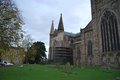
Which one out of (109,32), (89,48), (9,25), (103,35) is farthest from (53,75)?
(89,48)

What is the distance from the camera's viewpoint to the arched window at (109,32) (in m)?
49.2

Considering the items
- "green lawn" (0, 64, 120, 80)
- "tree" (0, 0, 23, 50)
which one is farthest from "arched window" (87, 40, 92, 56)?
"tree" (0, 0, 23, 50)

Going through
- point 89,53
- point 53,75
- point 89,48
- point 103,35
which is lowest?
point 53,75

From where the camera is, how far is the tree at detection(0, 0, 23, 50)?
28.7 meters

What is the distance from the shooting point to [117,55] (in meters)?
47.6

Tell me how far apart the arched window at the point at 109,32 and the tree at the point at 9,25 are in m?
28.1

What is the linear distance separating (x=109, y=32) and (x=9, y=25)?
101 feet

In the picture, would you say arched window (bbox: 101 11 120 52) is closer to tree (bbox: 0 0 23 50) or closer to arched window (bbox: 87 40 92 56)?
arched window (bbox: 87 40 92 56)

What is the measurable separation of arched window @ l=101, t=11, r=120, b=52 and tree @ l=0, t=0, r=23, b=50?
28135 mm

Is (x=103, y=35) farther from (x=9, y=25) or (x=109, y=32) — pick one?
(x=9, y=25)

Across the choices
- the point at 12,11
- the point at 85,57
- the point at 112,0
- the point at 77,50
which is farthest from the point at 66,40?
the point at 12,11

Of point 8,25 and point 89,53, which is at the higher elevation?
point 8,25

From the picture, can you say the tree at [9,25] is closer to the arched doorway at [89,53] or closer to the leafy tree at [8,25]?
the leafy tree at [8,25]

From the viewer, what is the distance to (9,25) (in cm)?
2980
